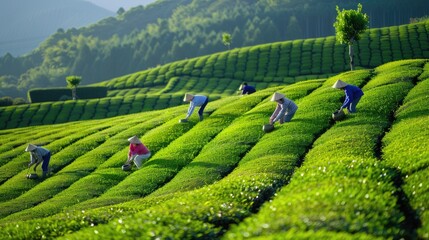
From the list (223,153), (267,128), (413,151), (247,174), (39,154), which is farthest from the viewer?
(39,154)

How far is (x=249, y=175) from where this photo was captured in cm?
2511

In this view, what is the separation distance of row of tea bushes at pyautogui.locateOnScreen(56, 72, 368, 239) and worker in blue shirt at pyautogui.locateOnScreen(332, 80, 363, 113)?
75.2 inches

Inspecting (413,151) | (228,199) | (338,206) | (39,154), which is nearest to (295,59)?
(39,154)

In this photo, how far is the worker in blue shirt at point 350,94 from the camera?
3544cm

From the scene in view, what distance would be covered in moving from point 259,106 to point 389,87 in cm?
1134

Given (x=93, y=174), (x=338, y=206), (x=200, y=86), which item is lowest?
(x=200, y=86)

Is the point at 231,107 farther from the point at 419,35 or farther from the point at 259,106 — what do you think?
the point at 419,35

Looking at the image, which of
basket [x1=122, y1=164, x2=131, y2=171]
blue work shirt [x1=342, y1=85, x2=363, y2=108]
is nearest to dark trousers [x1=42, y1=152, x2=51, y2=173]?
basket [x1=122, y1=164, x2=131, y2=171]

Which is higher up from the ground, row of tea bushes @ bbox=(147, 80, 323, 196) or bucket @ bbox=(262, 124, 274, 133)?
bucket @ bbox=(262, 124, 274, 133)

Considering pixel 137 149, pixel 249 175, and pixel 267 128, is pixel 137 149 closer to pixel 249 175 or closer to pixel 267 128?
pixel 267 128

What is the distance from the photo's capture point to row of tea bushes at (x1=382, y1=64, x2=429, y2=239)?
619 inches

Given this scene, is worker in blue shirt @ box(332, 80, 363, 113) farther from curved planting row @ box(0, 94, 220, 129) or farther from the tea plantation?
curved planting row @ box(0, 94, 220, 129)

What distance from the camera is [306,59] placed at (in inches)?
4906

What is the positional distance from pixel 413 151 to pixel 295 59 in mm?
105804
